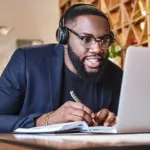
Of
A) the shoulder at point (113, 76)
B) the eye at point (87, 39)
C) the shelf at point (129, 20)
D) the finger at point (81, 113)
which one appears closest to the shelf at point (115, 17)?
the shelf at point (129, 20)

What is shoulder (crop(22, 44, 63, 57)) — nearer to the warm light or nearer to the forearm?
the forearm

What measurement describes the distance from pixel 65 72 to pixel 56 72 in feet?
0.17

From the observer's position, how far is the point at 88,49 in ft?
4.14

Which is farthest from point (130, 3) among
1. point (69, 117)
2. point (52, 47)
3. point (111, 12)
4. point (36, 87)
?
point (69, 117)

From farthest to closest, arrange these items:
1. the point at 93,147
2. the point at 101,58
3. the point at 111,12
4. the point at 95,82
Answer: the point at 111,12
the point at 95,82
the point at 101,58
the point at 93,147

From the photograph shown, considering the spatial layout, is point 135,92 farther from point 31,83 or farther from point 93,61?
point 31,83

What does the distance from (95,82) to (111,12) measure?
1237 mm

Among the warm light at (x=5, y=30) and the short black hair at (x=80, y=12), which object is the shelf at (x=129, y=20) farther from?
the warm light at (x=5, y=30)

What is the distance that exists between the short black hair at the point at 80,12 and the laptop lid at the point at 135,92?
23.9 inches

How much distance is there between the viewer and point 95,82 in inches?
54.4

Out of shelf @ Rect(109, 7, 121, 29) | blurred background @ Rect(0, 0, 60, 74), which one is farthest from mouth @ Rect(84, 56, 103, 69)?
blurred background @ Rect(0, 0, 60, 74)

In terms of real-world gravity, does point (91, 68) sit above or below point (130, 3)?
below

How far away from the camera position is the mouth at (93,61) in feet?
4.07

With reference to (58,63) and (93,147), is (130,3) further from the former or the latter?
(93,147)
